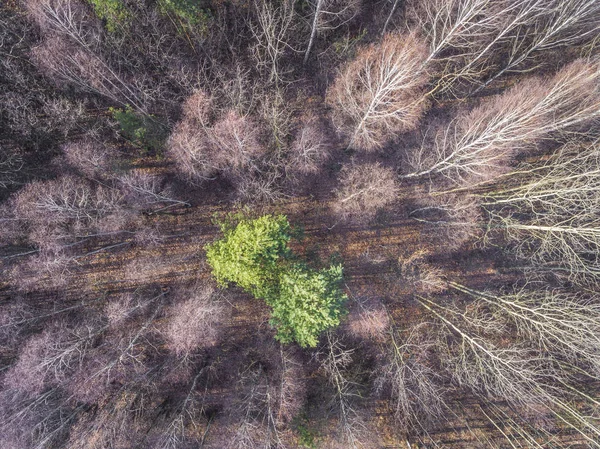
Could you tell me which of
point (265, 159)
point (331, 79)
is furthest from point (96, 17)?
point (331, 79)

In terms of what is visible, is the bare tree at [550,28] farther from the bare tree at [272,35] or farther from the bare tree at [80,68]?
the bare tree at [80,68]

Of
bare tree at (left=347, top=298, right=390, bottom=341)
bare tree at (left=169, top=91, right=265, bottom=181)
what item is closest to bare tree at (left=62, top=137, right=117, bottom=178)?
bare tree at (left=169, top=91, right=265, bottom=181)

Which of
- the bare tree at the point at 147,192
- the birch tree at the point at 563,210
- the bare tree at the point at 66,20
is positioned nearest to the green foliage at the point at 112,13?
the bare tree at the point at 66,20

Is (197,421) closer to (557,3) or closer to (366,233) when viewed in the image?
(366,233)

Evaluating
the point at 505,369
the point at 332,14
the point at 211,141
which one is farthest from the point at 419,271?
the point at 332,14

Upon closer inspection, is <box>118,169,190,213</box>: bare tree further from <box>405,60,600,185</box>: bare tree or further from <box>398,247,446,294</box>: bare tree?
<box>405,60,600,185</box>: bare tree
